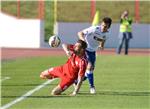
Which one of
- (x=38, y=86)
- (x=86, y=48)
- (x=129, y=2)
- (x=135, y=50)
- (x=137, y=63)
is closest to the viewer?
(x=86, y=48)

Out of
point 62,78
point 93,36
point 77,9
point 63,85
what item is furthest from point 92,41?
point 77,9

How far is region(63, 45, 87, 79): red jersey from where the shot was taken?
14.9 m

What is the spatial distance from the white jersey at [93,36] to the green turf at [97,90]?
1.10 m

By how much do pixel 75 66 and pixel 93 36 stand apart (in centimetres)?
118

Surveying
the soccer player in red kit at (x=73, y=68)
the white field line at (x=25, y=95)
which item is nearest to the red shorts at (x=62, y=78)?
the soccer player in red kit at (x=73, y=68)

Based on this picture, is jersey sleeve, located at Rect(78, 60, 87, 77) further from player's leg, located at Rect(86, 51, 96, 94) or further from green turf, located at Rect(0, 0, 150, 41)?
green turf, located at Rect(0, 0, 150, 41)

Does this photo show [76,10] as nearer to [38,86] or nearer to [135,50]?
[135,50]

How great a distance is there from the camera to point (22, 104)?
1342cm

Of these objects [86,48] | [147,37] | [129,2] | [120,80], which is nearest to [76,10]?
[129,2]

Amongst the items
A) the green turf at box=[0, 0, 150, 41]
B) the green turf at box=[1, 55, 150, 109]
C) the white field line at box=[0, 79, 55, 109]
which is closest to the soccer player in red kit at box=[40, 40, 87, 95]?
the green turf at box=[1, 55, 150, 109]

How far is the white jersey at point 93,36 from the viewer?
1576 centimetres

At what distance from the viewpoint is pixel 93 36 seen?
15.9 meters

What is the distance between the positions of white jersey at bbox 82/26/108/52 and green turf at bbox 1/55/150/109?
110 centimetres

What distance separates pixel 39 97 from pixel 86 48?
180 cm
